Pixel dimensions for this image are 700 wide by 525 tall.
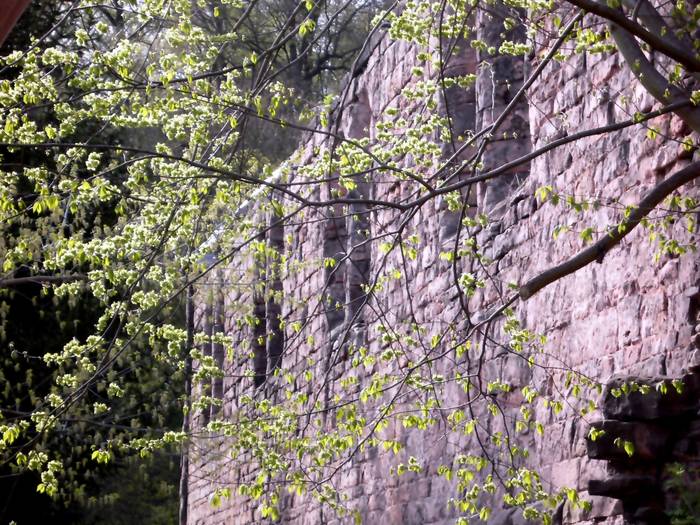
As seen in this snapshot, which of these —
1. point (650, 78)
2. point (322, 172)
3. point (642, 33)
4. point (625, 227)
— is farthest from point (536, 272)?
point (642, 33)

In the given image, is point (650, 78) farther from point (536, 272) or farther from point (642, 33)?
point (536, 272)

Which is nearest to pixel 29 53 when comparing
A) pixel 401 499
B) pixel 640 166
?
pixel 640 166

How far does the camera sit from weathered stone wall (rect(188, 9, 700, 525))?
5.81 meters

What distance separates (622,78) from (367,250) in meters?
4.32

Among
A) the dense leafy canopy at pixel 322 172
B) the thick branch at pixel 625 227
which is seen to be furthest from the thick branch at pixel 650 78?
the thick branch at pixel 625 227

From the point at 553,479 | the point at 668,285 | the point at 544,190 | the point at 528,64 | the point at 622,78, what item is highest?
the point at 528,64

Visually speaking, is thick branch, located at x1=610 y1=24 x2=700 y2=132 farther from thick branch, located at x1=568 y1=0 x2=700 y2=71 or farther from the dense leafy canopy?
thick branch, located at x1=568 y1=0 x2=700 y2=71

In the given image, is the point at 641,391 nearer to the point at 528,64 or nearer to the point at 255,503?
the point at 528,64

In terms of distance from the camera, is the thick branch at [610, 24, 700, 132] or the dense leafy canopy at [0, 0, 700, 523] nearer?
the thick branch at [610, 24, 700, 132]

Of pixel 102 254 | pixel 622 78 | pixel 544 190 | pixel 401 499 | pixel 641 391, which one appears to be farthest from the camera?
pixel 401 499

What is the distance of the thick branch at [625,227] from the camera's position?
531cm

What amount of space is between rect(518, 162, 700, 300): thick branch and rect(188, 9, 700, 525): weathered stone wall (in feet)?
0.98

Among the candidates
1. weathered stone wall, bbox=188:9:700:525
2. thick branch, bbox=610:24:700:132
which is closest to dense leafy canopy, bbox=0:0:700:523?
thick branch, bbox=610:24:700:132

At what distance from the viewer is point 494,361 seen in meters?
7.29
